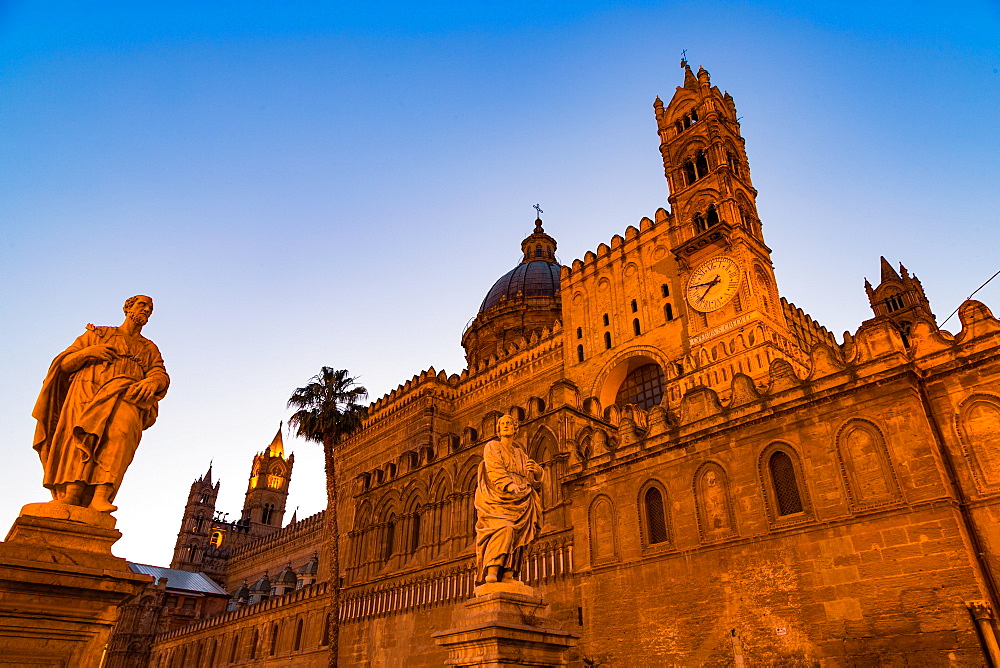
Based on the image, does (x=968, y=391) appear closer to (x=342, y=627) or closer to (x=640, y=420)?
(x=640, y=420)

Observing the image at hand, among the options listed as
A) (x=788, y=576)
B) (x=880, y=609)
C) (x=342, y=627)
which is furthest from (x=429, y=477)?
(x=880, y=609)

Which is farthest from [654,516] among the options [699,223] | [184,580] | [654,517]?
[184,580]

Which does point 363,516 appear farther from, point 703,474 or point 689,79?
point 689,79

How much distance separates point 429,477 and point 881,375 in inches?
708

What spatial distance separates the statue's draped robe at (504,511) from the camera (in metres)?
9.12

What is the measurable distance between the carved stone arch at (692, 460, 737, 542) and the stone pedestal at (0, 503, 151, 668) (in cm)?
1296

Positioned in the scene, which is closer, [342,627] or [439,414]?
[342,627]

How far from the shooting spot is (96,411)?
6629 millimetres

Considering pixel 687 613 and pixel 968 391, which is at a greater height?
pixel 968 391

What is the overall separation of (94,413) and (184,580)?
67.4 m

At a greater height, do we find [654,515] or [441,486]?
[441,486]

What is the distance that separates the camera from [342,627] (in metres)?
29.0

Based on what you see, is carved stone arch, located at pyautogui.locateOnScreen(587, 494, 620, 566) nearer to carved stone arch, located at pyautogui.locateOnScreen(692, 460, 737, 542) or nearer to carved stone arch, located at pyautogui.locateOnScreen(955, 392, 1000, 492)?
carved stone arch, located at pyautogui.locateOnScreen(692, 460, 737, 542)

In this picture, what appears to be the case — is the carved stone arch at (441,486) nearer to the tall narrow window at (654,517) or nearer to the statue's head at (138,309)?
the tall narrow window at (654,517)
